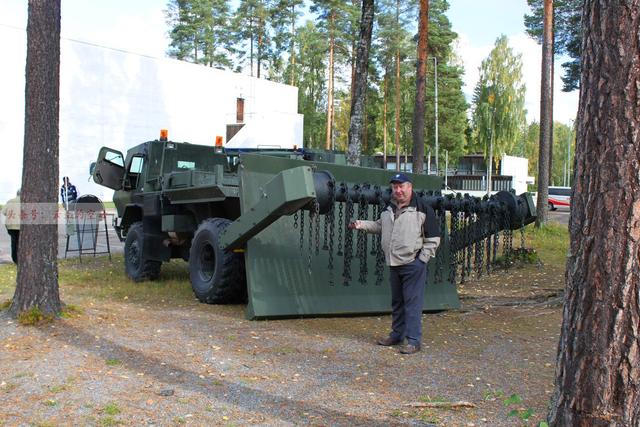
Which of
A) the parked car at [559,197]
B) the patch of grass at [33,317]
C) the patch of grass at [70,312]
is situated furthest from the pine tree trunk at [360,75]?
the parked car at [559,197]

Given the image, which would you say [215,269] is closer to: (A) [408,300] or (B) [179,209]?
(B) [179,209]

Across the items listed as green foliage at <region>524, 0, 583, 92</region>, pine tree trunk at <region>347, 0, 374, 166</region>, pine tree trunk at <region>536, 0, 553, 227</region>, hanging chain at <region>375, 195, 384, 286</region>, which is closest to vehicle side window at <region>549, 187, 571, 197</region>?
green foliage at <region>524, 0, 583, 92</region>

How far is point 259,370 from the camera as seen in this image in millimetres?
5262

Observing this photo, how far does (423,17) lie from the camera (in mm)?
18547

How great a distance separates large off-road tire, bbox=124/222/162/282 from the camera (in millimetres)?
10156

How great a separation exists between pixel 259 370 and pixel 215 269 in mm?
2949

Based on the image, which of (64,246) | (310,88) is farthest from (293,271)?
(310,88)

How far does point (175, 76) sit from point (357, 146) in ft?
84.6

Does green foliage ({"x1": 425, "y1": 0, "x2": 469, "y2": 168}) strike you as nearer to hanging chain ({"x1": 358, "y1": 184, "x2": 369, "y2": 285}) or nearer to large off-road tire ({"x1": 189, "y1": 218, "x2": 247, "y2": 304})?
large off-road tire ({"x1": 189, "y1": 218, "x2": 247, "y2": 304})

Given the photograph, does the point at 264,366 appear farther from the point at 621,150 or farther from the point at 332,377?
the point at 621,150

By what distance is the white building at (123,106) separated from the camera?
30.6 meters

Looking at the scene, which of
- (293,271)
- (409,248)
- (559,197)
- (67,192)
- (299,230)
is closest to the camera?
(409,248)

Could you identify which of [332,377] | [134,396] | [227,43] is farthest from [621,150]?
[227,43]

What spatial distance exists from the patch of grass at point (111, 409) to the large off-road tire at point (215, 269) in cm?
360
